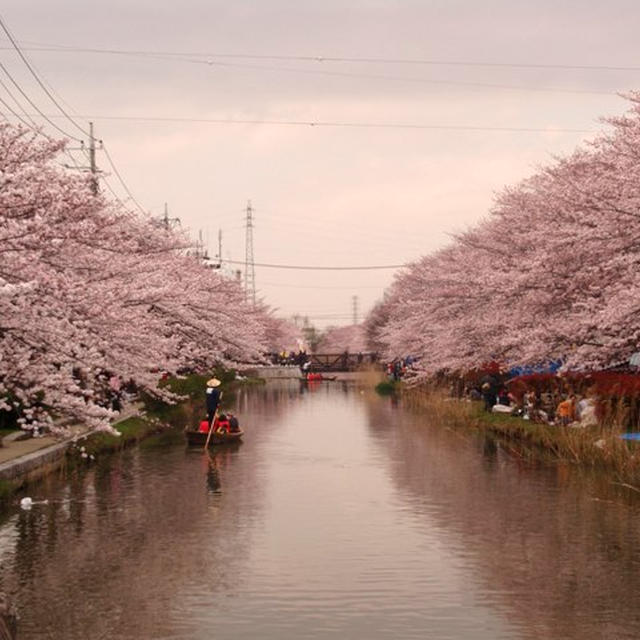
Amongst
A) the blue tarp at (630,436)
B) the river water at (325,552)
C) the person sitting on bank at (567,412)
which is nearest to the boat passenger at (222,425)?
the river water at (325,552)

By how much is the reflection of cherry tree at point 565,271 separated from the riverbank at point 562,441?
1978mm

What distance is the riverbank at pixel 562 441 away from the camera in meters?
27.2

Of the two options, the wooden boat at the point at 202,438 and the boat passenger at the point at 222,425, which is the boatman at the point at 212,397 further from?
the wooden boat at the point at 202,438

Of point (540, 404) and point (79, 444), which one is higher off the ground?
point (540, 404)

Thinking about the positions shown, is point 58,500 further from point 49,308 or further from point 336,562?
point 336,562

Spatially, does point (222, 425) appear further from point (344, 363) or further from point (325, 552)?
point (344, 363)

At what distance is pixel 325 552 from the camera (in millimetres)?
18281

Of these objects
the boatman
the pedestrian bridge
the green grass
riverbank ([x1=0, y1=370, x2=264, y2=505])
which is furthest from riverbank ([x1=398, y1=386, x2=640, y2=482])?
the pedestrian bridge

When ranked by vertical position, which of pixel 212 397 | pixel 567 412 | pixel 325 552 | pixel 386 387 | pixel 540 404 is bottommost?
pixel 325 552

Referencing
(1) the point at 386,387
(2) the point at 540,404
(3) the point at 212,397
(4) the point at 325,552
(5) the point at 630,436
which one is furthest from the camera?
(1) the point at 386,387

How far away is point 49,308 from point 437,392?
46270 mm

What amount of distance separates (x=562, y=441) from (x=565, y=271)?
5385 mm

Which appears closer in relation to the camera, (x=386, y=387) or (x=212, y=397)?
(x=212, y=397)

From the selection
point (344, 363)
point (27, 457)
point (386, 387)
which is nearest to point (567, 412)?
point (27, 457)
